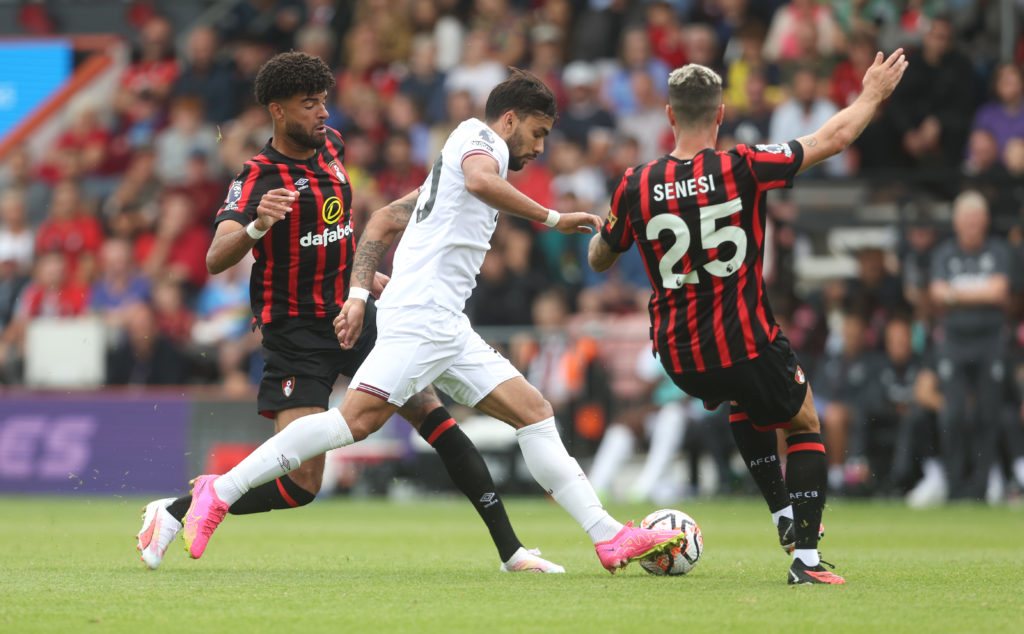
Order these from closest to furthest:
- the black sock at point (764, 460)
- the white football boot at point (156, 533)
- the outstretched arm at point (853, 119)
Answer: the outstretched arm at point (853, 119) → the black sock at point (764, 460) → the white football boot at point (156, 533)

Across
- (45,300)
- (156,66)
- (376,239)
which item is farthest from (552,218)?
(156,66)

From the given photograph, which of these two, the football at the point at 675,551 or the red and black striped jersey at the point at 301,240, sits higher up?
the red and black striped jersey at the point at 301,240

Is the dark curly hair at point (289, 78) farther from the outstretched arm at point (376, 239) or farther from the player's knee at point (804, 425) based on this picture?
the player's knee at point (804, 425)

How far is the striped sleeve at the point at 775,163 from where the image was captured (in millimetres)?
6082

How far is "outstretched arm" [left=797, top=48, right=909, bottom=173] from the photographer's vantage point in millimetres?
6059

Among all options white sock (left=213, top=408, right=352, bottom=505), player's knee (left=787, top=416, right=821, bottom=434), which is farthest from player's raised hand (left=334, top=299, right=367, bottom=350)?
player's knee (left=787, top=416, right=821, bottom=434)

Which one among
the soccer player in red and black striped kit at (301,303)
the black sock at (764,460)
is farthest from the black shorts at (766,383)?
the soccer player in red and black striped kit at (301,303)

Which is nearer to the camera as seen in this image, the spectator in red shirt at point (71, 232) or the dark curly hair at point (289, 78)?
the dark curly hair at point (289, 78)

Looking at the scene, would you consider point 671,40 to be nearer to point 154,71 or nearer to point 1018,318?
point 1018,318

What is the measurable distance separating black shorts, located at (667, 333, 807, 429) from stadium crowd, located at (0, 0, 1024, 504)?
7411mm

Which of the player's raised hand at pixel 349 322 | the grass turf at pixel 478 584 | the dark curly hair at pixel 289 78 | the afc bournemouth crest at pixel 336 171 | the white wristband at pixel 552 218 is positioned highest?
the dark curly hair at pixel 289 78

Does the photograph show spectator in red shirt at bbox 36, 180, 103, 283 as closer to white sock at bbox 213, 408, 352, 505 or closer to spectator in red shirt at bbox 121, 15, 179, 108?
spectator in red shirt at bbox 121, 15, 179, 108

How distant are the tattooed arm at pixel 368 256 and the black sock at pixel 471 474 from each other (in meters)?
0.64

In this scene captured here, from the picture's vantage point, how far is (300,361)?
714 centimetres
